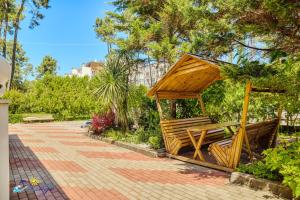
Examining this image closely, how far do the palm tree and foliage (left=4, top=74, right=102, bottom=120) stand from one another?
1047 cm

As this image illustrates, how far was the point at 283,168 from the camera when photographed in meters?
4.35

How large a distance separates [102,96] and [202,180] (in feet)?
20.1

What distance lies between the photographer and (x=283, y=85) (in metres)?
4.69

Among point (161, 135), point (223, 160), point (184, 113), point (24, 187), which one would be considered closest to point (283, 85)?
point (223, 160)

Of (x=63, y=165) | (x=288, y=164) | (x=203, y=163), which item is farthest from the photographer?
(x=63, y=165)

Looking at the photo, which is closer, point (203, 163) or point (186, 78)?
point (203, 163)

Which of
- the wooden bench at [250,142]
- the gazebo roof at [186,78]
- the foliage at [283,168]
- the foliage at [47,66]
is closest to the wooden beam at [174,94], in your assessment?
the gazebo roof at [186,78]

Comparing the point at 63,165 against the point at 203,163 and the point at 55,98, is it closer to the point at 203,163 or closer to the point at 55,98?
the point at 203,163

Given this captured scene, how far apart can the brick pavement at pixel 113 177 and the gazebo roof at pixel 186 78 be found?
86.1 inches

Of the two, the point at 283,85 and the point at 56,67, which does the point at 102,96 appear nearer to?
the point at 283,85

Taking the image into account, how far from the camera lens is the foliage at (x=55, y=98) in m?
21.9

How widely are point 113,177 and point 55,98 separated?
18.1 meters

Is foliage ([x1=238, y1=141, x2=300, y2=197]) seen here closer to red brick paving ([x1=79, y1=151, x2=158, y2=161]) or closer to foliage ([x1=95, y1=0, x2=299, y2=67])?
foliage ([x1=95, y1=0, x2=299, y2=67])

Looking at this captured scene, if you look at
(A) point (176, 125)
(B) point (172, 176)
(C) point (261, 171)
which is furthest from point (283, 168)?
(A) point (176, 125)
